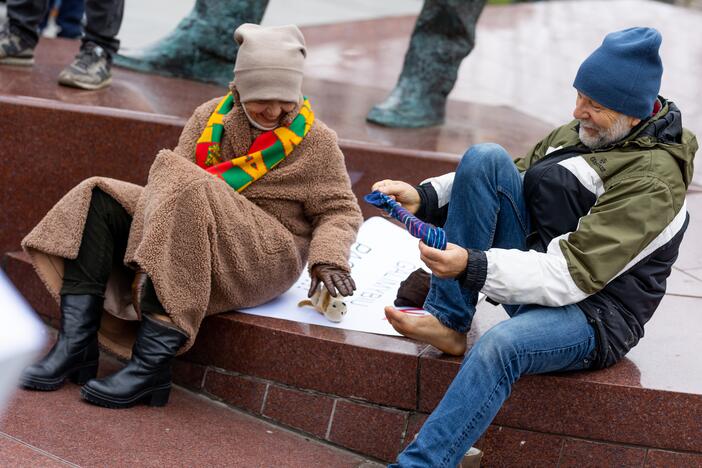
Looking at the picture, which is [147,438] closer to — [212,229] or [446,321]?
[212,229]

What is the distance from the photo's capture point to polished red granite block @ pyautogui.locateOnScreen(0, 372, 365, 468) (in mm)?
2934

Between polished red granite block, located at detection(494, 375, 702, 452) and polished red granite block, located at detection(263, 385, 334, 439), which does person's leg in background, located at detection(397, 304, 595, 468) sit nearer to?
polished red granite block, located at detection(494, 375, 702, 452)

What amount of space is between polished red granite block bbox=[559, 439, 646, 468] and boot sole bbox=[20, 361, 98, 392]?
145cm

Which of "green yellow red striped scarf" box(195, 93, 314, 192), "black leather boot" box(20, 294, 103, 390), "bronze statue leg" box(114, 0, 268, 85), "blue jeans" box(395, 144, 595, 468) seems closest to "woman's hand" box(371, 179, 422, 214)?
"blue jeans" box(395, 144, 595, 468)

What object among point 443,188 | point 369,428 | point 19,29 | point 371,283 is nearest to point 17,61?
point 19,29

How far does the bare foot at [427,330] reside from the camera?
3025mm

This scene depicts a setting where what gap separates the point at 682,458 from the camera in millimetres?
3072

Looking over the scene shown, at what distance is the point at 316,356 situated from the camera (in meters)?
3.29

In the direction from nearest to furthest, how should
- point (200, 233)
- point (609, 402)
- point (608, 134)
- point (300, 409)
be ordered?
point (608, 134) → point (609, 402) → point (200, 233) → point (300, 409)

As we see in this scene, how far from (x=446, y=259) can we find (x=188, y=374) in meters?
1.23

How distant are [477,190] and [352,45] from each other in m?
4.75

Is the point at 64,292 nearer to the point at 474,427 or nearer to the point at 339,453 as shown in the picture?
the point at 339,453

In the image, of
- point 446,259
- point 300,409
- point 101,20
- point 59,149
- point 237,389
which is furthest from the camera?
point 101,20

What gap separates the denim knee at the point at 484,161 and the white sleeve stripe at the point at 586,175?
0.60ft
